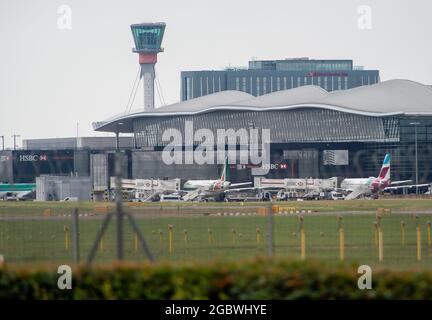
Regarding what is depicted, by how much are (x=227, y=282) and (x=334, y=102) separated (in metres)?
138

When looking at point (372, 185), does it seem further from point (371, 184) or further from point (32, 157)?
point (32, 157)

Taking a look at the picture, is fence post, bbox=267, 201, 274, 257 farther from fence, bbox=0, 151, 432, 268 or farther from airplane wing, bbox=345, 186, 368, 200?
airplane wing, bbox=345, 186, 368, 200

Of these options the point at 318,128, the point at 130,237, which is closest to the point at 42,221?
the point at 130,237

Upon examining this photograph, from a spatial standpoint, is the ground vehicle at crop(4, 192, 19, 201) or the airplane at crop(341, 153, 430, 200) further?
the airplane at crop(341, 153, 430, 200)

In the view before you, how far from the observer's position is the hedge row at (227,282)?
16.2 meters

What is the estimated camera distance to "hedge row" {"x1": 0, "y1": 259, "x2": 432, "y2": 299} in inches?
637

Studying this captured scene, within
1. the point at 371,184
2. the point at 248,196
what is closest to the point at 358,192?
the point at 371,184

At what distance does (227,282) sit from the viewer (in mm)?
16297

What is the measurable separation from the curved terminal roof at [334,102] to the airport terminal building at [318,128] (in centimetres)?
14

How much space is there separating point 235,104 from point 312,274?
148 m

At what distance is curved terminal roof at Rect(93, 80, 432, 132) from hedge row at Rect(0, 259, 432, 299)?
12667 centimetres

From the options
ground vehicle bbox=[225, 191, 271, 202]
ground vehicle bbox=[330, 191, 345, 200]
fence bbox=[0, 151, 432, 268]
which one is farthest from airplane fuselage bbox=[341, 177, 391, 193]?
fence bbox=[0, 151, 432, 268]

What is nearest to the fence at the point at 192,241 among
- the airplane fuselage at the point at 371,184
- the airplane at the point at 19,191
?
the airplane fuselage at the point at 371,184

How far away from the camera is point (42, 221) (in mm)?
32562
